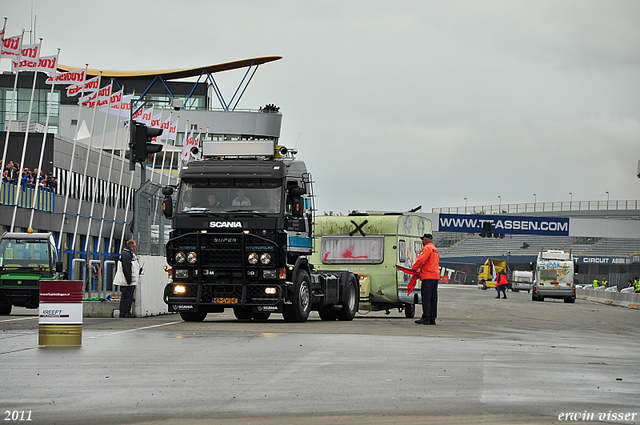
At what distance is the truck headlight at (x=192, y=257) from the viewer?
61.9 ft

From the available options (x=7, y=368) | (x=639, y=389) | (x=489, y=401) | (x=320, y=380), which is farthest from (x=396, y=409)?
(x=7, y=368)

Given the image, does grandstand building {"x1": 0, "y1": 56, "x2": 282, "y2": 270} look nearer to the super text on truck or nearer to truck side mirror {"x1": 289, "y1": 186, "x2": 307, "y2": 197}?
truck side mirror {"x1": 289, "y1": 186, "x2": 307, "y2": 197}

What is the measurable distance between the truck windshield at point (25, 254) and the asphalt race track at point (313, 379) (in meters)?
10.6

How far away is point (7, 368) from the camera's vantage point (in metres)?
9.95

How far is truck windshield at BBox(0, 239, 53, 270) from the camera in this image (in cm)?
2602

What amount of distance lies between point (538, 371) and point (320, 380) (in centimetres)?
272

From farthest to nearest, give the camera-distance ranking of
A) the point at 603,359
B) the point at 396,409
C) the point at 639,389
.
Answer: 1. the point at 603,359
2. the point at 639,389
3. the point at 396,409

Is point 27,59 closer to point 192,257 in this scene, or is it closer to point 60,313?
point 192,257

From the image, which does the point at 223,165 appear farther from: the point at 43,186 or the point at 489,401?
the point at 43,186

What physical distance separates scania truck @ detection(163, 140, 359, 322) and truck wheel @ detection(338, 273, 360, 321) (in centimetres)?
291

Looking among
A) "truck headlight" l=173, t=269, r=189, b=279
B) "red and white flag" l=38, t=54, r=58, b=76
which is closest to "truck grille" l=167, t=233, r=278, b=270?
"truck headlight" l=173, t=269, r=189, b=279

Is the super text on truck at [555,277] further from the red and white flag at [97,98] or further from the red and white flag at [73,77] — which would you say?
the red and white flag at [73,77]

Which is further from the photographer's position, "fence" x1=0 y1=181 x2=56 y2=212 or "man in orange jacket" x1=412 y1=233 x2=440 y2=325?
"fence" x1=0 y1=181 x2=56 y2=212

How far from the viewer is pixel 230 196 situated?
18766 millimetres
